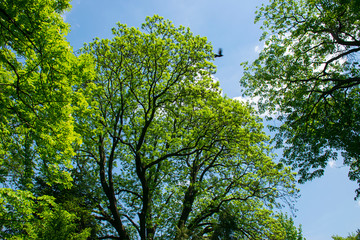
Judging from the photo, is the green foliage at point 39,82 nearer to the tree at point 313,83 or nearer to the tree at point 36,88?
the tree at point 36,88

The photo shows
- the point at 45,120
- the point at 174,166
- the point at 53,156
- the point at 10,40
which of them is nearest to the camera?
the point at 10,40

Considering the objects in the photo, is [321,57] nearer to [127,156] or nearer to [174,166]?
[174,166]

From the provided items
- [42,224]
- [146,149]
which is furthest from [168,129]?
[42,224]

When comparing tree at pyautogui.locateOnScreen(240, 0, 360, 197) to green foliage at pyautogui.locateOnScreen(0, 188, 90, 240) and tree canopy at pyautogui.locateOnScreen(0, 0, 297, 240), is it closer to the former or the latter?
tree canopy at pyautogui.locateOnScreen(0, 0, 297, 240)

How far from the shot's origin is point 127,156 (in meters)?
17.5

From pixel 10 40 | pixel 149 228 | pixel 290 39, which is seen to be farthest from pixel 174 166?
pixel 10 40

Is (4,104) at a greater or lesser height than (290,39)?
lesser

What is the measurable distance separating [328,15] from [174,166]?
40.4ft

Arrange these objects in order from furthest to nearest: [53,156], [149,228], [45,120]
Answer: [149,228] < [53,156] < [45,120]

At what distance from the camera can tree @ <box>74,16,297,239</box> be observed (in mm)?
13734

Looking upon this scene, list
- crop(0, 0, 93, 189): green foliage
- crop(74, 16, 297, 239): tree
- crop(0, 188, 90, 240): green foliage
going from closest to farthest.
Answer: crop(0, 0, 93, 189): green foliage, crop(0, 188, 90, 240): green foliage, crop(74, 16, 297, 239): tree

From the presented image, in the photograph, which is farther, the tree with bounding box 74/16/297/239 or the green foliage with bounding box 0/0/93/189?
the tree with bounding box 74/16/297/239

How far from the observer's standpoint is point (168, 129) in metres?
16.5

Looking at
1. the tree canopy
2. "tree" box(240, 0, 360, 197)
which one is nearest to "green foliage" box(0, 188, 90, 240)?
the tree canopy
